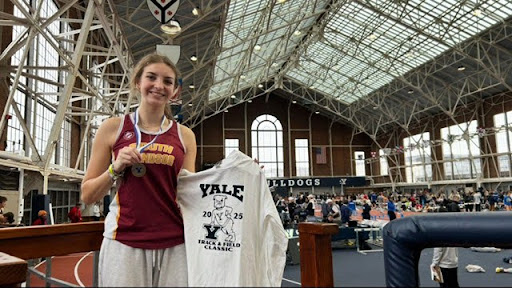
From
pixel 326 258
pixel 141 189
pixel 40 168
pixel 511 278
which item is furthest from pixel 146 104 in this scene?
pixel 40 168

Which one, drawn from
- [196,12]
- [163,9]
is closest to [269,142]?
[196,12]

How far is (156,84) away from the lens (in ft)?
6.12

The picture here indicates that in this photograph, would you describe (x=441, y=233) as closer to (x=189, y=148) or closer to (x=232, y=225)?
(x=232, y=225)

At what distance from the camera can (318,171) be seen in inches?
1772

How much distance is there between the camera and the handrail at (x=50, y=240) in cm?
202

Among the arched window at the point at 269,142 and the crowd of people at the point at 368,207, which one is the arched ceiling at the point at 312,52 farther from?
the crowd of people at the point at 368,207

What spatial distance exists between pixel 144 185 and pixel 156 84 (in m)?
0.46

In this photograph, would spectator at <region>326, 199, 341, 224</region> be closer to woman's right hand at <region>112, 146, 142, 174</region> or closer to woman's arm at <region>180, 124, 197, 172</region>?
woman's arm at <region>180, 124, 197, 172</region>

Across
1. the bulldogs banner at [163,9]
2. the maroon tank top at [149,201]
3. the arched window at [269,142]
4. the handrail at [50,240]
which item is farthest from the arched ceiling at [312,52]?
the maroon tank top at [149,201]

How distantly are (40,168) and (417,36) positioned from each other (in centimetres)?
2363

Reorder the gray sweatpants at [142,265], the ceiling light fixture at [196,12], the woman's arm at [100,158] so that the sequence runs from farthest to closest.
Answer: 1. the ceiling light fixture at [196,12]
2. the woman's arm at [100,158]
3. the gray sweatpants at [142,265]

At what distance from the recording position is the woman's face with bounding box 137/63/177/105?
73.5 inches

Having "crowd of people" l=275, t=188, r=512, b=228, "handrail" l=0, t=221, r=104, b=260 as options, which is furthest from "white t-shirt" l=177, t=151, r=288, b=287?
"crowd of people" l=275, t=188, r=512, b=228

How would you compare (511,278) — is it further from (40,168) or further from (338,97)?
(338,97)
